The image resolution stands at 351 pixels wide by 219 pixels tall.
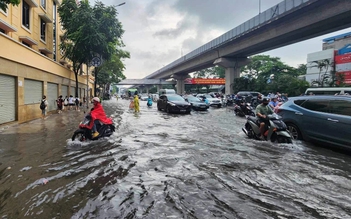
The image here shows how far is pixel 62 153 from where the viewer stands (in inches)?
246

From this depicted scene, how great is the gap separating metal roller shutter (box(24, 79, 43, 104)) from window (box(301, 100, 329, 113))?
1392cm

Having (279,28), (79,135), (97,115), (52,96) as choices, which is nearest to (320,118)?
(97,115)

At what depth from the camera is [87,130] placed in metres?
7.32

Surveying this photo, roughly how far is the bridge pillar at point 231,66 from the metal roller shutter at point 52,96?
23.2m

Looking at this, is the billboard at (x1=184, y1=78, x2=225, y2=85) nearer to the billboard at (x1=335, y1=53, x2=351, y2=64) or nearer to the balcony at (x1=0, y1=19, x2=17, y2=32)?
the billboard at (x1=335, y1=53, x2=351, y2=64)

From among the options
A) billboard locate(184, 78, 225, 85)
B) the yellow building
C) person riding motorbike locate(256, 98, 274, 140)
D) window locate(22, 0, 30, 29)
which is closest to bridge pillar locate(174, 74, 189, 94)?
billboard locate(184, 78, 225, 85)

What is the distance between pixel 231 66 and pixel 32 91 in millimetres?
28155

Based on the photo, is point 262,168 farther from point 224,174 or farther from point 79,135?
point 79,135

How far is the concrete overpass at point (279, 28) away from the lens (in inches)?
731

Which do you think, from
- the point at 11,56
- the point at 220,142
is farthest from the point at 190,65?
the point at 220,142

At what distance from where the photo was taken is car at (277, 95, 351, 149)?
6117 mm

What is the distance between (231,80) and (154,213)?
36456mm

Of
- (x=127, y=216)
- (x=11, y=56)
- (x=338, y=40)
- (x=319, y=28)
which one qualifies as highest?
(x=338, y=40)

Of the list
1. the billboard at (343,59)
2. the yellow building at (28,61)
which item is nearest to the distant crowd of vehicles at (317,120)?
the yellow building at (28,61)
